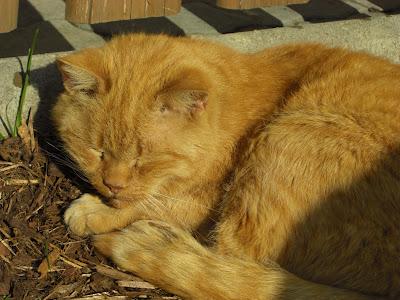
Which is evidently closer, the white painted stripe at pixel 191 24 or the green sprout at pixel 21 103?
the green sprout at pixel 21 103

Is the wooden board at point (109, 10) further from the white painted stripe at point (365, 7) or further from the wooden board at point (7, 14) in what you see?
the white painted stripe at point (365, 7)

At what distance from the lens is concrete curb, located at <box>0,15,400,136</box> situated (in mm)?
3871

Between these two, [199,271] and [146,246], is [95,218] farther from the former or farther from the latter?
[199,271]

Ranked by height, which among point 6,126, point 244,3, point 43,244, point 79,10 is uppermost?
point 244,3

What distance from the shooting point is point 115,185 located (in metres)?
3.21

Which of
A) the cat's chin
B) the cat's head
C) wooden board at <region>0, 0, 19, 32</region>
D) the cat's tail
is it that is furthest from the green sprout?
the cat's tail

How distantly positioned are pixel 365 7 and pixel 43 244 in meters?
3.64

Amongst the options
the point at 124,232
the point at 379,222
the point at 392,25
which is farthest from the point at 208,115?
the point at 392,25

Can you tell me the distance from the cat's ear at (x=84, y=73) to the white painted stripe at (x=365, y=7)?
3133 mm

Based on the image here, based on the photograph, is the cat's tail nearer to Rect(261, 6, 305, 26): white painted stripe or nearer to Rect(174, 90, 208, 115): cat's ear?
Rect(174, 90, 208, 115): cat's ear

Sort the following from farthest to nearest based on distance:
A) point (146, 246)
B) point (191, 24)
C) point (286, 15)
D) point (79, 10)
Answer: point (286, 15), point (191, 24), point (79, 10), point (146, 246)

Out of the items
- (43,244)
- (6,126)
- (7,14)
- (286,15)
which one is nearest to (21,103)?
(6,126)

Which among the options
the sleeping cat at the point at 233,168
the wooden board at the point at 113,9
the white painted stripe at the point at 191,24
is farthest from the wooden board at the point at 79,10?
the white painted stripe at the point at 191,24

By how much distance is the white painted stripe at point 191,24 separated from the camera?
204 inches
